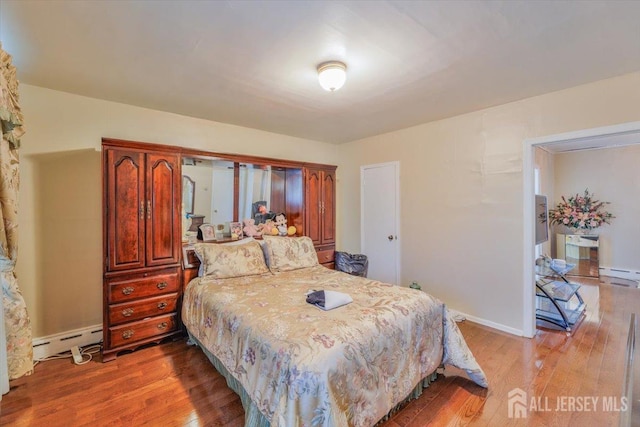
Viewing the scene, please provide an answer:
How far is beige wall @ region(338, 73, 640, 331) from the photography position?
2545 millimetres

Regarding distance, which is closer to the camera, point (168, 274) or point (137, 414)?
point (137, 414)

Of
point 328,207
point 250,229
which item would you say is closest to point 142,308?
point 250,229

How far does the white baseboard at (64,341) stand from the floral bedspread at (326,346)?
116 centimetres

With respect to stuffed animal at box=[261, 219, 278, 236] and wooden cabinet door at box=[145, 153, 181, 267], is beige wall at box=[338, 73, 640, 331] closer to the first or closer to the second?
stuffed animal at box=[261, 219, 278, 236]

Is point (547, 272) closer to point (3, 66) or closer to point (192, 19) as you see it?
point (192, 19)

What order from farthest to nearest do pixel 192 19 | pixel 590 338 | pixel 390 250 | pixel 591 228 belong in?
pixel 591 228 → pixel 390 250 → pixel 590 338 → pixel 192 19

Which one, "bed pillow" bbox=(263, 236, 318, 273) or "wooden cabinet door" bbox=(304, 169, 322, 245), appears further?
"wooden cabinet door" bbox=(304, 169, 322, 245)

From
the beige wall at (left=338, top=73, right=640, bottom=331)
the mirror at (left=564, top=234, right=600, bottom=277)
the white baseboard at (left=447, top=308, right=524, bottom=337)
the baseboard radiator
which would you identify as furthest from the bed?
the mirror at (left=564, top=234, right=600, bottom=277)

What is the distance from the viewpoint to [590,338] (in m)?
2.72

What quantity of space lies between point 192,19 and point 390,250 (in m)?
3.48

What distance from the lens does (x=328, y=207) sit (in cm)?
410

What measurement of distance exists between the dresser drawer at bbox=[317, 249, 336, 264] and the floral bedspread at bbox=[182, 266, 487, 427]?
56.4 inches

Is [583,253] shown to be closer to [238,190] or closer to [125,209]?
[238,190]

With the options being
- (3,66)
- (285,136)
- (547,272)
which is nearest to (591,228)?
(547,272)
